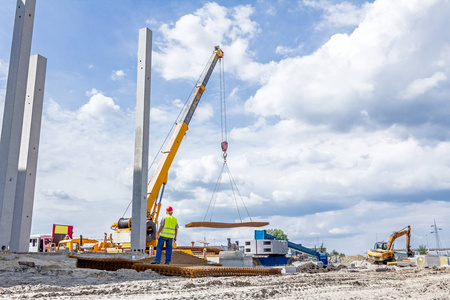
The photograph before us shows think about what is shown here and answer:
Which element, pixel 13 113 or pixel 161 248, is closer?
pixel 161 248

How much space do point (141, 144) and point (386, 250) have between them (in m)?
19.2

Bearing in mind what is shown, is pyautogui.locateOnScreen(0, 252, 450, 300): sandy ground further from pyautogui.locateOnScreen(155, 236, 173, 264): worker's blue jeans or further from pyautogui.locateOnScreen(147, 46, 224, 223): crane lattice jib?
pyautogui.locateOnScreen(147, 46, 224, 223): crane lattice jib

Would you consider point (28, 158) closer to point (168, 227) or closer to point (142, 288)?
point (168, 227)

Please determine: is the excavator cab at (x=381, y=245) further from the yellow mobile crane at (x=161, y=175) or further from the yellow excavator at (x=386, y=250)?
the yellow mobile crane at (x=161, y=175)

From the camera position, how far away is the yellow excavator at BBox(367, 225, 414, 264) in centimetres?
2548

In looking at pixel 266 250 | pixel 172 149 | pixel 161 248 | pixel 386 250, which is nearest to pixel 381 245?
pixel 386 250

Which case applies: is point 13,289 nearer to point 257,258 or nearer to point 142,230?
point 142,230

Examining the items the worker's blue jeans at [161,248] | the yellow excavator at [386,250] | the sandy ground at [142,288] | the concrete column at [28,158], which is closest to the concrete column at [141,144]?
the worker's blue jeans at [161,248]

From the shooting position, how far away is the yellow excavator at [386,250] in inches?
1003

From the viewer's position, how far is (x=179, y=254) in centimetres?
1446

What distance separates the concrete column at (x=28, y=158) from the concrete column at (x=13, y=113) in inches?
115

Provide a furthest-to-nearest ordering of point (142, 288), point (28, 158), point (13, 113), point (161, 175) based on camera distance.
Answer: point (161, 175) → point (28, 158) → point (13, 113) → point (142, 288)

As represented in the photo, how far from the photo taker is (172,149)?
63.7ft

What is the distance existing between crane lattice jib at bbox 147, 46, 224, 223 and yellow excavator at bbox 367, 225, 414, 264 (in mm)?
14417
